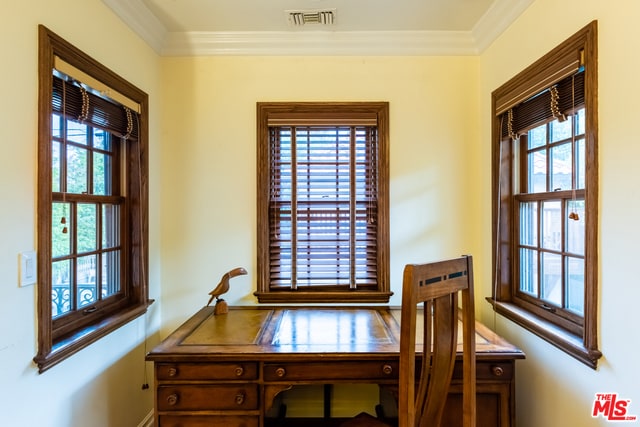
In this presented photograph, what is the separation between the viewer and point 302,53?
2.33 m

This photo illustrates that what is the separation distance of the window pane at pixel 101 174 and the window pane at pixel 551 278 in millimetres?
2457

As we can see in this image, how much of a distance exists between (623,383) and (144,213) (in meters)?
2.46

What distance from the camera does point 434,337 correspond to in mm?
1227

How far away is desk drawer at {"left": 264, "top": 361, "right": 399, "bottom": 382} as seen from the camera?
1.59m

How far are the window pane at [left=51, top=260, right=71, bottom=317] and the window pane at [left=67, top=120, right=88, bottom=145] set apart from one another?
61cm

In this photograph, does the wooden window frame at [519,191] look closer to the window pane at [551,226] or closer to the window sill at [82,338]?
the window pane at [551,226]

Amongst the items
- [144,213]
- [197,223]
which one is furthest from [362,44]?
[144,213]

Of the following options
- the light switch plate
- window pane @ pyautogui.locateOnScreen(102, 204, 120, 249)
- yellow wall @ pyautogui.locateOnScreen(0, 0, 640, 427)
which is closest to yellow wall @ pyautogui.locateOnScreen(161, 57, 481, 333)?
yellow wall @ pyautogui.locateOnScreen(0, 0, 640, 427)

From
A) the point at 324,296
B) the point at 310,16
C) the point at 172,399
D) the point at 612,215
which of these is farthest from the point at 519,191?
the point at 172,399

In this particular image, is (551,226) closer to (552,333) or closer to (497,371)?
(552,333)

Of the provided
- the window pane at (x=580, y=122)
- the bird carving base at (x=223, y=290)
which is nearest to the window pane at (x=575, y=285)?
the window pane at (x=580, y=122)

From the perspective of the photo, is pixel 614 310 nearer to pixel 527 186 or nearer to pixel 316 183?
pixel 527 186

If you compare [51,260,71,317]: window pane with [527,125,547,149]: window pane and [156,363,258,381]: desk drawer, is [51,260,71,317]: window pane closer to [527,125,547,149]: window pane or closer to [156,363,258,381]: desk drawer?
[156,363,258,381]: desk drawer

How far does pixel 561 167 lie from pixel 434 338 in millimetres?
1160
